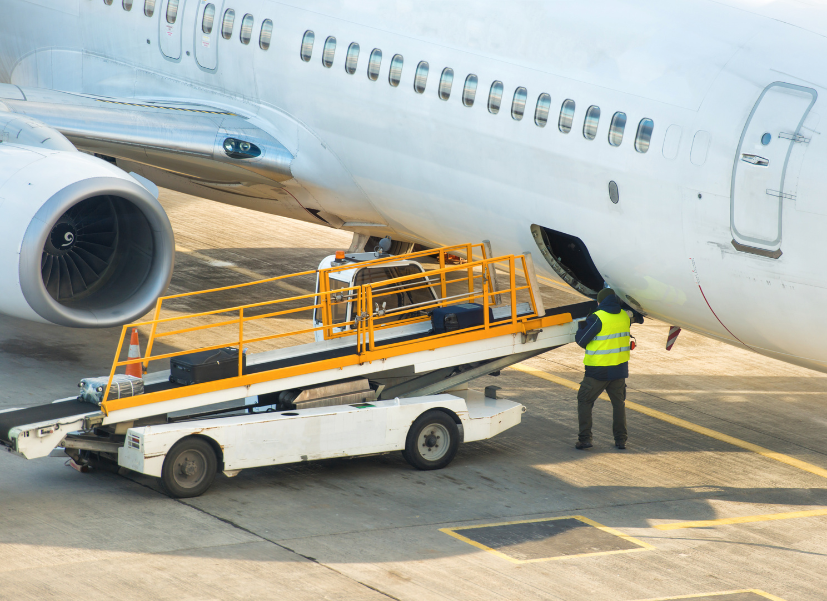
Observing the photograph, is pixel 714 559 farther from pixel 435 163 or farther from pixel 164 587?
pixel 435 163

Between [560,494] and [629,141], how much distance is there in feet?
11.3

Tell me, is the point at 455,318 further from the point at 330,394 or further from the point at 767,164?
the point at 767,164

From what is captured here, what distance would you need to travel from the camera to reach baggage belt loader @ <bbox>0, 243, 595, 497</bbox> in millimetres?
10078

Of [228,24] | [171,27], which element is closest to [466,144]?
[228,24]

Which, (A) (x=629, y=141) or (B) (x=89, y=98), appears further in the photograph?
(B) (x=89, y=98)

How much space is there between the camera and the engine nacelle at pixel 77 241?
452 inches

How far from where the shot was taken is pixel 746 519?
10547 mm

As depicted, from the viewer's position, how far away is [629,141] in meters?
10.8

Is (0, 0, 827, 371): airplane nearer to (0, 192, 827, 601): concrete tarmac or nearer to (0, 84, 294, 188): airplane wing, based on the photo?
(0, 84, 294, 188): airplane wing

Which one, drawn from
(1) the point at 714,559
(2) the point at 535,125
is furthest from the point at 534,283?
(1) the point at 714,559

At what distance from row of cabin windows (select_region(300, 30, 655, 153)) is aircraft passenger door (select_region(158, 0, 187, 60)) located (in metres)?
2.28

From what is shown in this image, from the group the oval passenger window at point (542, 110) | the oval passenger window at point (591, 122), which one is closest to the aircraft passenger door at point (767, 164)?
the oval passenger window at point (591, 122)

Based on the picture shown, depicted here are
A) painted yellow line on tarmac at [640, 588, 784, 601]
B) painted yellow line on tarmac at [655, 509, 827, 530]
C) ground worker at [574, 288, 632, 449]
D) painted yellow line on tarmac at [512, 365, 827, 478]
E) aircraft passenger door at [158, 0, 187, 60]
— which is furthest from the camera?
aircraft passenger door at [158, 0, 187, 60]

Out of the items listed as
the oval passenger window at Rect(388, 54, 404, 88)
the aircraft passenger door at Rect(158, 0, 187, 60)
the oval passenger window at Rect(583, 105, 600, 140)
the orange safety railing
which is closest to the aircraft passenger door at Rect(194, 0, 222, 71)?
the aircraft passenger door at Rect(158, 0, 187, 60)
